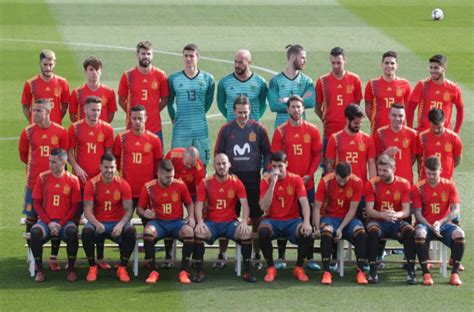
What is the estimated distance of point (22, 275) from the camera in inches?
603

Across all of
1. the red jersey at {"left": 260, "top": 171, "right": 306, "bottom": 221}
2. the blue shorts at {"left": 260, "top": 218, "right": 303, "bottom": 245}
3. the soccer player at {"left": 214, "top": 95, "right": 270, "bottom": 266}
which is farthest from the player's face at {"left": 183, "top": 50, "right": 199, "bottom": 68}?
the blue shorts at {"left": 260, "top": 218, "right": 303, "bottom": 245}

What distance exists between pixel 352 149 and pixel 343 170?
56 centimetres

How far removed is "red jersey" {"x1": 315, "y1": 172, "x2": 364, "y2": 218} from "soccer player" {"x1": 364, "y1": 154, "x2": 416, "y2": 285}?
132mm

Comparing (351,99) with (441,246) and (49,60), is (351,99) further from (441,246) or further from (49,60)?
(49,60)

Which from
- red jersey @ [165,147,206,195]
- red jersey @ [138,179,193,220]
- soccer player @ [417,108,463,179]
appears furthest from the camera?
soccer player @ [417,108,463,179]

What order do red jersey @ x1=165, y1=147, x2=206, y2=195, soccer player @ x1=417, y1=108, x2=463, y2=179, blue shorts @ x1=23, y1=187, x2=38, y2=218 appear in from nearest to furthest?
blue shorts @ x1=23, y1=187, x2=38, y2=218 < red jersey @ x1=165, y1=147, x2=206, y2=195 < soccer player @ x1=417, y1=108, x2=463, y2=179

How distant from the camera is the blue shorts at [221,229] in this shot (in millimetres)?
15316

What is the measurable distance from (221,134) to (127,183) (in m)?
1.29

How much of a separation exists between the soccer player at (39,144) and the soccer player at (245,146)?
1920mm

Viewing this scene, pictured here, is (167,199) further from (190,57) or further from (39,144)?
(190,57)

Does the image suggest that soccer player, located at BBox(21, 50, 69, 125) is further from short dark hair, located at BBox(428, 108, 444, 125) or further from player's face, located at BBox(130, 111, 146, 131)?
short dark hair, located at BBox(428, 108, 444, 125)

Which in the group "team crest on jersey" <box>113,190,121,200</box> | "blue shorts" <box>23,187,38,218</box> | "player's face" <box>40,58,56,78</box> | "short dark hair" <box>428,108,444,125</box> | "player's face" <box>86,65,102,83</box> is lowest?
"blue shorts" <box>23,187,38,218</box>

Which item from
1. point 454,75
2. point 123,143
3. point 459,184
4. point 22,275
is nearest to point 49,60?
point 123,143

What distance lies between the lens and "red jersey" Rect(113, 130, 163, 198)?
618 inches
